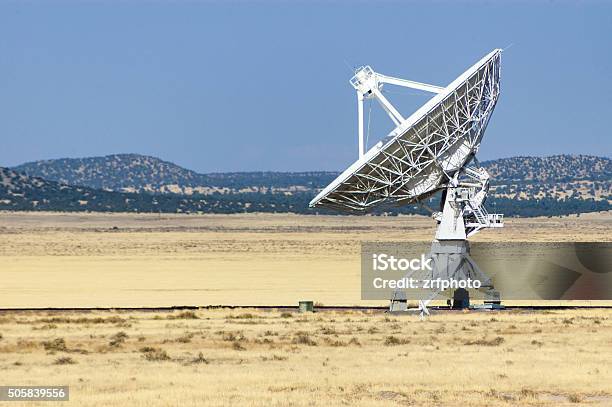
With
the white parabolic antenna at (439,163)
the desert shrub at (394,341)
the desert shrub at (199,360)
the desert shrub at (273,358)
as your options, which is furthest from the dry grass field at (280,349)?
the white parabolic antenna at (439,163)

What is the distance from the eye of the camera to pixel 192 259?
4461 inches

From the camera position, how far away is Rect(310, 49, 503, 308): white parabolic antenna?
2040 inches

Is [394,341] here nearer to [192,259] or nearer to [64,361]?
[64,361]

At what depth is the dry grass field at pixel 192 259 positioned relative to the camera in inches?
2876

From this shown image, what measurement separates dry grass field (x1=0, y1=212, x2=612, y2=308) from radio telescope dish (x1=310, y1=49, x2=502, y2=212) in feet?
41.2

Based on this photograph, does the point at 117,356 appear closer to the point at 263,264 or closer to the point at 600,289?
the point at 600,289

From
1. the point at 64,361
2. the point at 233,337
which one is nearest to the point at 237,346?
the point at 233,337

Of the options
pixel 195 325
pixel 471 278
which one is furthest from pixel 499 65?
pixel 195 325

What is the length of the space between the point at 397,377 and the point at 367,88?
17805 millimetres

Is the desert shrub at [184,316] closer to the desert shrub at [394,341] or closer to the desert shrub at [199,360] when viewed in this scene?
the desert shrub at [394,341]

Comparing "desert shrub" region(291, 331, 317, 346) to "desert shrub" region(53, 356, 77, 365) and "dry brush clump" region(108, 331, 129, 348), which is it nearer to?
"dry brush clump" region(108, 331, 129, 348)

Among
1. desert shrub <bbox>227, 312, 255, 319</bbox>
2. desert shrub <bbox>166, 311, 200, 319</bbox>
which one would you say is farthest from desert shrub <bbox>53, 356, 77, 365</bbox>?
desert shrub <bbox>227, 312, 255, 319</bbox>

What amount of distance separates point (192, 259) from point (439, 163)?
61.2 metres

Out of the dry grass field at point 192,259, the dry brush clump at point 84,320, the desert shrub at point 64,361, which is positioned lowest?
the desert shrub at point 64,361
